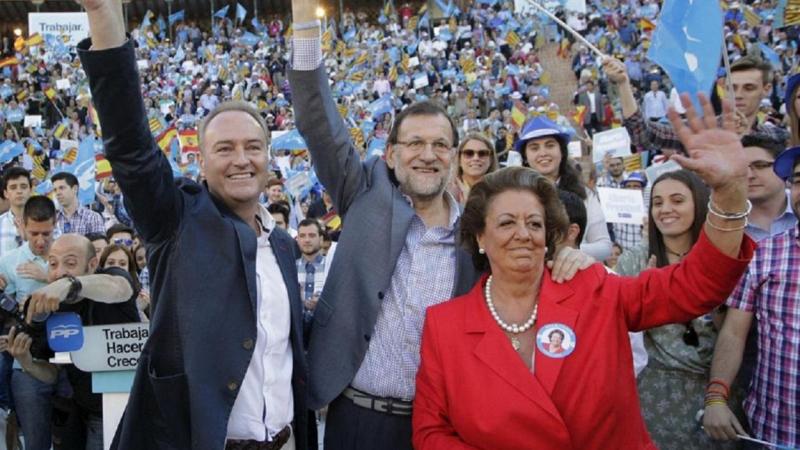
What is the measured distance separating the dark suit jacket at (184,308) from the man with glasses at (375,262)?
426 mm

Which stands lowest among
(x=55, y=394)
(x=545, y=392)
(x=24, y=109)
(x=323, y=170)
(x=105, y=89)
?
(x=55, y=394)

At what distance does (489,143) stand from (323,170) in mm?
1591

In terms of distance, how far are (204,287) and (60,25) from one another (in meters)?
26.4

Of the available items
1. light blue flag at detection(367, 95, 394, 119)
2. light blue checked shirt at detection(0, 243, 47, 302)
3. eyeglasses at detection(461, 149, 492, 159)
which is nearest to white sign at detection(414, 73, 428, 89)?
light blue flag at detection(367, 95, 394, 119)

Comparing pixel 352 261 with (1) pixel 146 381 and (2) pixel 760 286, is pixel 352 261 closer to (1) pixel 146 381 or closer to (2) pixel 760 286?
(1) pixel 146 381

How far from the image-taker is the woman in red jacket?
80.4 inches

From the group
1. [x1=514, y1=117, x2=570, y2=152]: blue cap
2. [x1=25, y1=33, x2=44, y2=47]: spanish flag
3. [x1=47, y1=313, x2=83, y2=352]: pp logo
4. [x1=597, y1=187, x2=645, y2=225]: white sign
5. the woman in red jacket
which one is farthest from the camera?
[x1=25, y1=33, x2=44, y2=47]: spanish flag

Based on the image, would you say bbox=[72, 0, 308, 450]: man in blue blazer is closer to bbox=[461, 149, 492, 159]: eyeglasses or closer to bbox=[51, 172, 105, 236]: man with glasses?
bbox=[461, 149, 492, 159]: eyeglasses

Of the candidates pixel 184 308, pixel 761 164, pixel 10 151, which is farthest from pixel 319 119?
pixel 10 151

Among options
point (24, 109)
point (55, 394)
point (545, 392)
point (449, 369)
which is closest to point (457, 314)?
point (449, 369)

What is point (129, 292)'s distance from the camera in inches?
155

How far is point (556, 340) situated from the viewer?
2.23m

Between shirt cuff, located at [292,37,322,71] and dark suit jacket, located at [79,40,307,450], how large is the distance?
0.57 m

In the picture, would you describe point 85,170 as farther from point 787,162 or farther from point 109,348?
point 787,162
